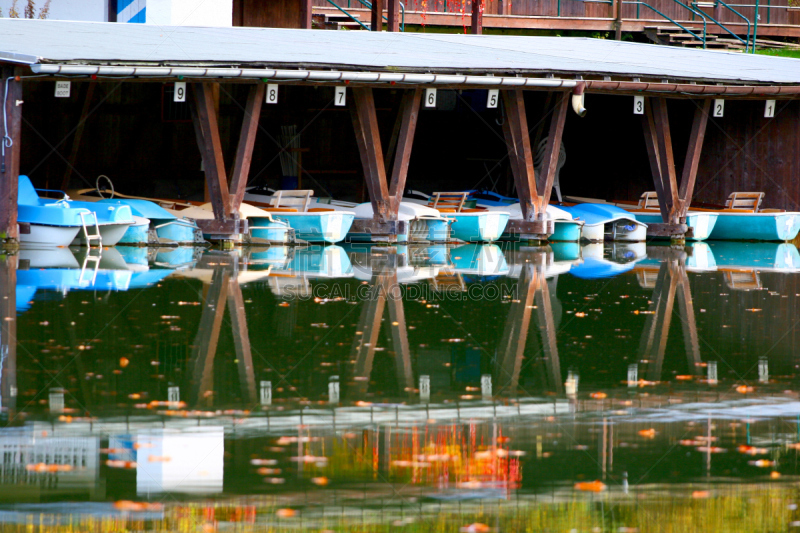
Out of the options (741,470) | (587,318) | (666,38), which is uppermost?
(666,38)

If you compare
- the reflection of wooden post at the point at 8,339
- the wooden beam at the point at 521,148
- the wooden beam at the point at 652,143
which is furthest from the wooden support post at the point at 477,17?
the reflection of wooden post at the point at 8,339

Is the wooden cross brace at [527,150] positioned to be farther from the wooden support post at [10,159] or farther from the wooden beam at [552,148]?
the wooden support post at [10,159]

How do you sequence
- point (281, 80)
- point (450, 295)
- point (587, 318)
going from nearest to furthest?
point (587, 318) → point (450, 295) → point (281, 80)

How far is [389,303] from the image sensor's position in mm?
9969

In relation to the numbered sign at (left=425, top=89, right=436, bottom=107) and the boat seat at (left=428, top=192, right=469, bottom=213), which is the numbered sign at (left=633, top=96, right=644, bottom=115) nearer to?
the boat seat at (left=428, top=192, right=469, bottom=213)

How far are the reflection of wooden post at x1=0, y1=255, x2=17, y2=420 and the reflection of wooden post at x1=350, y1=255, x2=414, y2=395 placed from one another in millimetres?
1913

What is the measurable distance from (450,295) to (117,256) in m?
5.38

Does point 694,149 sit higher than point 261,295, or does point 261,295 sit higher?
point 694,149

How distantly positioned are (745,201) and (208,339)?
14018 millimetres

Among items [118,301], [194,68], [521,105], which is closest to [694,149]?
[521,105]

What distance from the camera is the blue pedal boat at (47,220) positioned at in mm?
14508

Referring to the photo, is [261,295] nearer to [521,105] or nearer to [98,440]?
[98,440]

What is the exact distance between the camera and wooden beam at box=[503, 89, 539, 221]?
16.9 metres

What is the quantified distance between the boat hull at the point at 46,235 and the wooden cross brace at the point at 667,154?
967 cm
